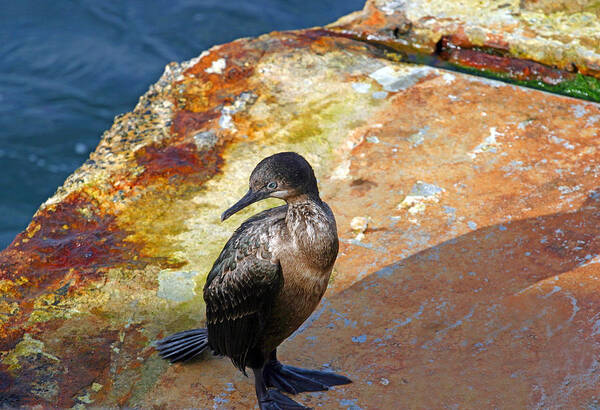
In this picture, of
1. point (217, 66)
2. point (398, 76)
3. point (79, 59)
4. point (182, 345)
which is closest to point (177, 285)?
point (182, 345)

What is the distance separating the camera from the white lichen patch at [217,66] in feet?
19.0

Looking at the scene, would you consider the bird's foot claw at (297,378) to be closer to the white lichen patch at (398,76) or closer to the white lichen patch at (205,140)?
the white lichen patch at (205,140)

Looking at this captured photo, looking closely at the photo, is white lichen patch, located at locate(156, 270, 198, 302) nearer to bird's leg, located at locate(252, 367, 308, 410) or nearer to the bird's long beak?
bird's leg, located at locate(252, 367, 308, 410)

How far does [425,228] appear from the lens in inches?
168

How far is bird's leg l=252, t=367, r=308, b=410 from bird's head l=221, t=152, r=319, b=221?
0.83 m

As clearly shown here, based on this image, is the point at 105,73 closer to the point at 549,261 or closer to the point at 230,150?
the point at 230,150

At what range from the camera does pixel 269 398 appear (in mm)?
3379

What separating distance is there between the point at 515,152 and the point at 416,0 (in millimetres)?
2563

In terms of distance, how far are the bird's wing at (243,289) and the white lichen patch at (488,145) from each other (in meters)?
1.91

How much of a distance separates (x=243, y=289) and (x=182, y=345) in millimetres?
561

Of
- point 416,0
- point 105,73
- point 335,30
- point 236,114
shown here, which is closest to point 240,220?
point 236,114

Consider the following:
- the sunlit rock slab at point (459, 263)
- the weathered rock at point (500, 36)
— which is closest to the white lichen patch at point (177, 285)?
the sunlit rock slab at point (459, 263)

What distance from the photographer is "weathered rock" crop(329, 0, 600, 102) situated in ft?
19.7

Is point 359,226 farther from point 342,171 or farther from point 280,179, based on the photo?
point 280,179
